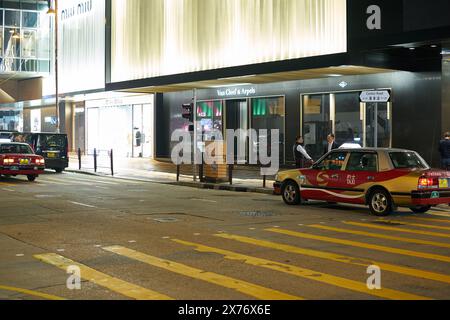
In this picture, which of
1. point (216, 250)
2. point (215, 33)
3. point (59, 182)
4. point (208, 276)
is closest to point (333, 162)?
point (216, 250)

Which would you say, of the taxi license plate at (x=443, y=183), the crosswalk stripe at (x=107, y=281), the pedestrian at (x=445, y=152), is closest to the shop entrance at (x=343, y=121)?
the pedestrian at (x=445, y=152)

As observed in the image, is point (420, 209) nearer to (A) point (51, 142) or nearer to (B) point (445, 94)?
(B) point (445, 94)

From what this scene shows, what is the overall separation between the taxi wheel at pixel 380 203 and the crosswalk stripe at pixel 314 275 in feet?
Result: 19.2

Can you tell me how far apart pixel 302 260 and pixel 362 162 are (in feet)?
22.1

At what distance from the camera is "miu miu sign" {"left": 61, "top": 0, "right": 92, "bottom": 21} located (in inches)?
1759

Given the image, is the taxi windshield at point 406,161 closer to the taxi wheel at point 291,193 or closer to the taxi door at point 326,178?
the taxi door at point 326,178

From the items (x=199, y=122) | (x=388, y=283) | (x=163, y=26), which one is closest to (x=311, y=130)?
(x=199, y=122)

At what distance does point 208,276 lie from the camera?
8.16 m

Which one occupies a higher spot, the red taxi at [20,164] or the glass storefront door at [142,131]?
the glass storefront door at [142,131]

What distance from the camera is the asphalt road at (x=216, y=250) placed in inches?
295

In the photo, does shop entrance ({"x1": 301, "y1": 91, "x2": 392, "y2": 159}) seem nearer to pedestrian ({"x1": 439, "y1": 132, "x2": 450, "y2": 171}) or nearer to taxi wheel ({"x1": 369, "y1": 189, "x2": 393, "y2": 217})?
pedestrian ({"x1": 439, "y1": 132, "x2": 450, "y2": 171})

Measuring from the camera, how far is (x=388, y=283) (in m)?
7.79

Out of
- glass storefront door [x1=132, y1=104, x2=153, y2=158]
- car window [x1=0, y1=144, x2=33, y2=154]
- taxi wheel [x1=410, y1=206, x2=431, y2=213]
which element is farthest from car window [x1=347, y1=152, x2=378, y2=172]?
glass storefront door [x1=132, y1=104, x2=153, y2=158]

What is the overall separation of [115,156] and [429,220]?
110 ft
